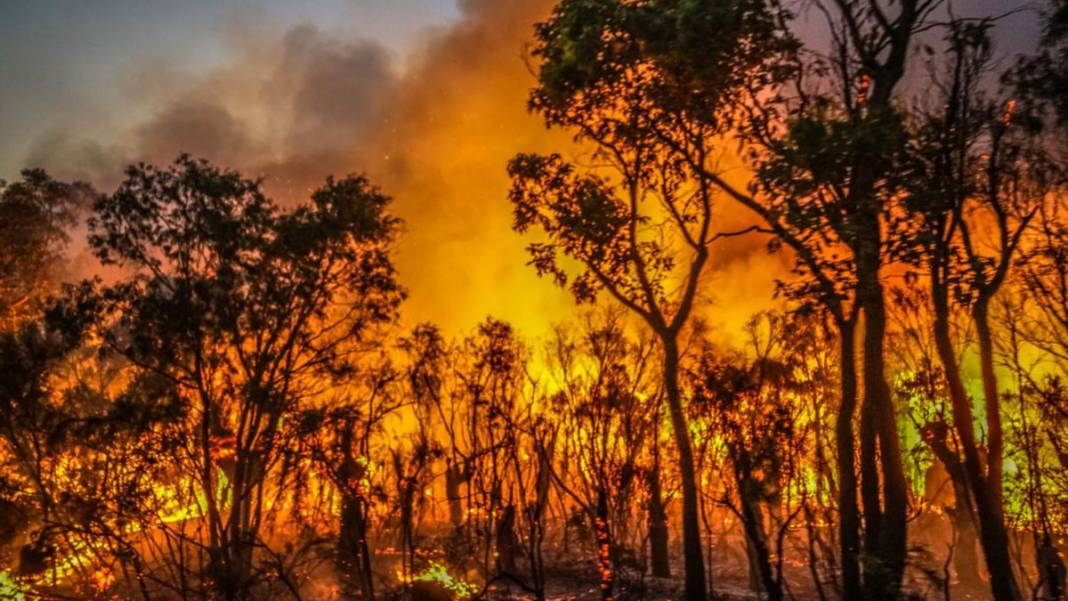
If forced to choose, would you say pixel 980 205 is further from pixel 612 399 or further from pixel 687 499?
pixel 612 399

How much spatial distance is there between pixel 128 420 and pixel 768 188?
43.2ft

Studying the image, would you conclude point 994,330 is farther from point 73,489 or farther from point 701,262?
point 73,489

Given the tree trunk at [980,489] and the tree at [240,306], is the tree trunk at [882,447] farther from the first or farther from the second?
the tree at [240,306]

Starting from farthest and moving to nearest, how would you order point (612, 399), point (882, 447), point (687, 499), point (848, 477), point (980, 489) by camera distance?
point (612, 399) → point (687, 499) → point (848, 477) → point (980, 489) → point (882, 447)

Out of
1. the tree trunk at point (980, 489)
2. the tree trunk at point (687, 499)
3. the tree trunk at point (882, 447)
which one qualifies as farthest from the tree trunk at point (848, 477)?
the tree trunk at point (687, 499)

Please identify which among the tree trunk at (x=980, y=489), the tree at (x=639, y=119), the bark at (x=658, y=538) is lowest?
the bark at (x=658, y=538)

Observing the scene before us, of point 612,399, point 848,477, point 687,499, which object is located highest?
point 612,399

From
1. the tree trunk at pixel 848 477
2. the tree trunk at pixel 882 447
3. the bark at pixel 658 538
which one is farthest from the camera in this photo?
the bark at pixel 658 538

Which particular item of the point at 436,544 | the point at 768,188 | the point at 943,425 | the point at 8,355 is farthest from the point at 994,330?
the point at 8,355

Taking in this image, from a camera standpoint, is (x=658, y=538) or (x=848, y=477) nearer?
(x=848, y=477)

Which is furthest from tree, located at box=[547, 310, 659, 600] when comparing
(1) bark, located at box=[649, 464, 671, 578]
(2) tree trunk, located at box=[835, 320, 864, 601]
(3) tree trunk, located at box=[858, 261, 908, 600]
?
(3) tree trunk, located at box=[858, 261, 908, 600]

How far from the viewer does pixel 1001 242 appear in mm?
13781

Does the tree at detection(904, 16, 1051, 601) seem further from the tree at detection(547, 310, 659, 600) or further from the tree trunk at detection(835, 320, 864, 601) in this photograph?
the tree at detection(547, 310, 659, 600)

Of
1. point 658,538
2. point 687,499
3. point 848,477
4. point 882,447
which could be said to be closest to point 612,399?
point 658,538
